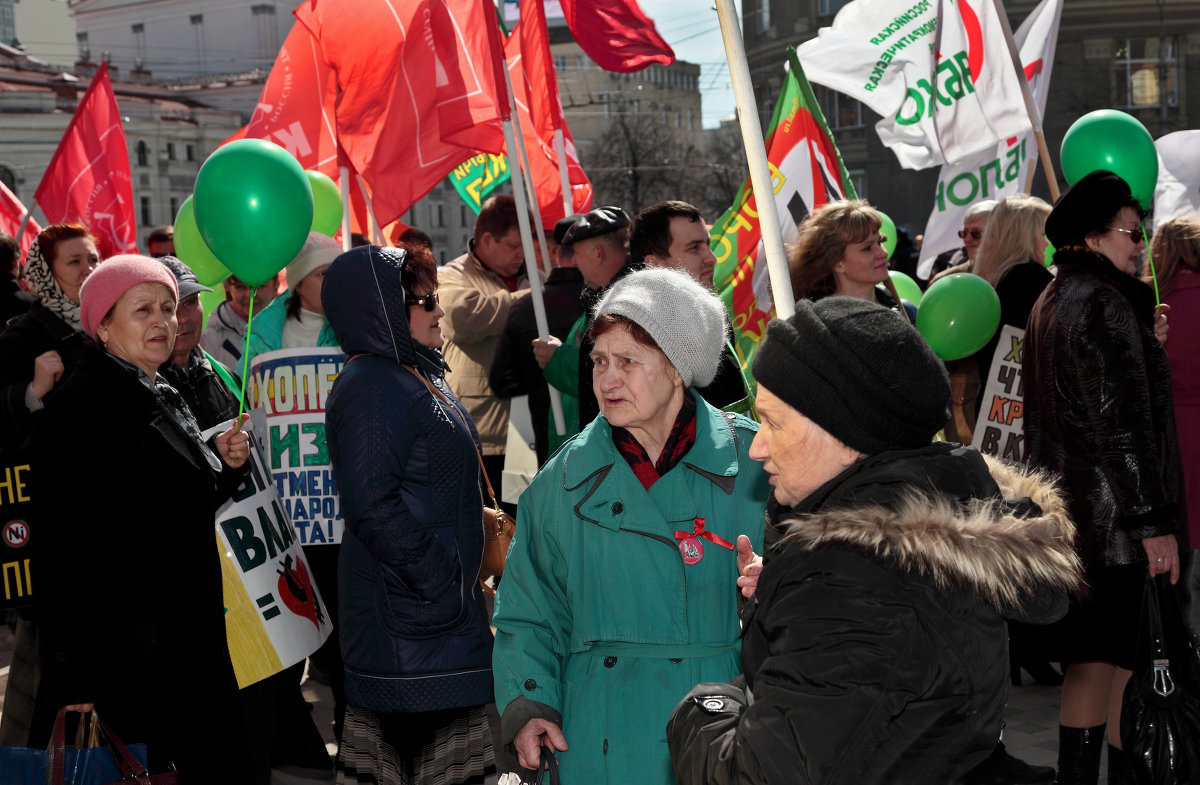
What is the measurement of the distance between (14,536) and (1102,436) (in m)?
4.26

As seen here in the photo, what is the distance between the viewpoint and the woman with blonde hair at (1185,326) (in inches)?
198

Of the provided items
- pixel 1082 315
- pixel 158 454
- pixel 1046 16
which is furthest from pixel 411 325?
pixel 1046 16

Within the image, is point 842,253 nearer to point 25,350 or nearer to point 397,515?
point 397,515

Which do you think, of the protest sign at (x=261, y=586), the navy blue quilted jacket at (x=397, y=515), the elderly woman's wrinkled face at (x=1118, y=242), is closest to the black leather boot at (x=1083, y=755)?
the elderly woman's wrinkled face at (x=1118, y=242)

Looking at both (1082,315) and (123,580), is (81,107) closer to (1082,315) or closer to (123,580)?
(123,580)

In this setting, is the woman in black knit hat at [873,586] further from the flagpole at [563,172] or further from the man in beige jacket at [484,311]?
the flagpole at [563,172]

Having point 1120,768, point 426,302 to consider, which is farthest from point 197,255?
point 1120,768

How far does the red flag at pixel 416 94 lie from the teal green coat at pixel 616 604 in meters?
3.52

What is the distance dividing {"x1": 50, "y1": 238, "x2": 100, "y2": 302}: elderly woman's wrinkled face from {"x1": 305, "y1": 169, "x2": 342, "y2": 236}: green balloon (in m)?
1.45

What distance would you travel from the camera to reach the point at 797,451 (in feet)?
6.38

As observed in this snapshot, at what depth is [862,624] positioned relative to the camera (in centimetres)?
167

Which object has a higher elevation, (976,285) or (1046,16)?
(1046,16)

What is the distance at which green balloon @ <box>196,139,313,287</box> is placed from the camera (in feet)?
13.7

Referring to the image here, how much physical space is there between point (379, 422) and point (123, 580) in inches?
32.5
